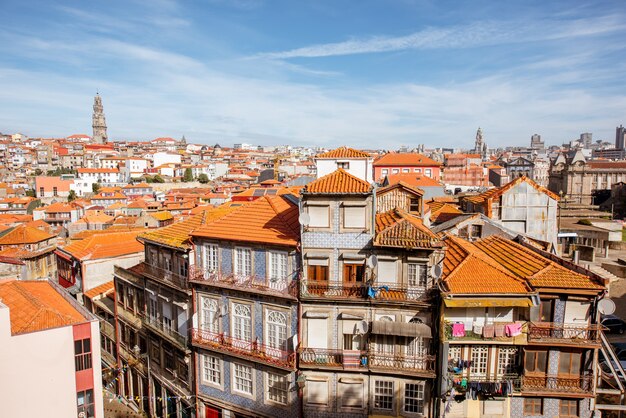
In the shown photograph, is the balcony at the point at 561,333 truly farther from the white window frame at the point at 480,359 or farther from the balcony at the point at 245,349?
the balcony at the point at 245,349

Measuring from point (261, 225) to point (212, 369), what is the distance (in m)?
7.87

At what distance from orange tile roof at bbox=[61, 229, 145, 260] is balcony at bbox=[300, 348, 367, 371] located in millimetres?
19687

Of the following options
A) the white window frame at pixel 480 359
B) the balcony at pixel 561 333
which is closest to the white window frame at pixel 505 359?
the white window frame at pixel 480 359

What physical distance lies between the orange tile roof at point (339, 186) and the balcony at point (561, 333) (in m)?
8.64

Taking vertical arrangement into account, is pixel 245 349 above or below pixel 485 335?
below

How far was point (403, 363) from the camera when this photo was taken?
17.8m

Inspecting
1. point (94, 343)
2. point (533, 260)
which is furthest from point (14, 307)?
point (533, 260)

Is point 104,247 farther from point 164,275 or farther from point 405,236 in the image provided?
point 405,236


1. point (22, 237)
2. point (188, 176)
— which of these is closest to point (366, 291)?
point (22, 237)

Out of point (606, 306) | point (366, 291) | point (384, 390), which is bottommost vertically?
point (384, 390)

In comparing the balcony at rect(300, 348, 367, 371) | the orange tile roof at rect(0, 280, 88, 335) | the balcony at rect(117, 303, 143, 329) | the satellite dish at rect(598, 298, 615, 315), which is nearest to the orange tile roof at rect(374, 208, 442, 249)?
the balcony at rect(300, 348, 367, 371)

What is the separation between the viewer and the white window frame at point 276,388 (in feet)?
62.7

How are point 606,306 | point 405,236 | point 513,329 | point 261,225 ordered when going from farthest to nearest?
point 261,225 < point 405,236 < point 513,329 < point 606,306

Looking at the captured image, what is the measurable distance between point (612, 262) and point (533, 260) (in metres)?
30.2
